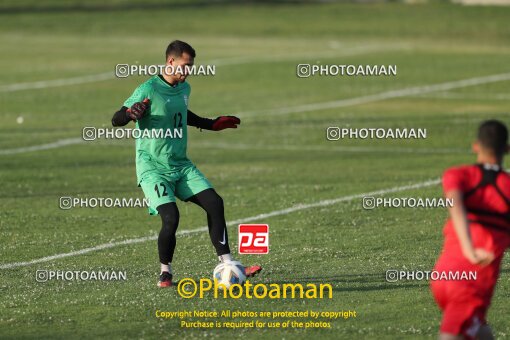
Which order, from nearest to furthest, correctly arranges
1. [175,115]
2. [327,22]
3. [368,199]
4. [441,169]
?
[175,115], [368,199], [441,169], [327,22]

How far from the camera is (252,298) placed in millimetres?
11617

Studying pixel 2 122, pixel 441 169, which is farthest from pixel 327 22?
pixel 441 169

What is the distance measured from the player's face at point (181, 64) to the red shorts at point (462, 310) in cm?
451

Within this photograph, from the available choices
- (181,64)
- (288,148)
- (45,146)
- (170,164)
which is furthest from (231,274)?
(45,146)

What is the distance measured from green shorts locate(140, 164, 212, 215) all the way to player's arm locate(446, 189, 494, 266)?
4398 mm

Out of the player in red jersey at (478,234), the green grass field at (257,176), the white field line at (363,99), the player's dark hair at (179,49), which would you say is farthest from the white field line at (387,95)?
the player in red jersey at (478,234)

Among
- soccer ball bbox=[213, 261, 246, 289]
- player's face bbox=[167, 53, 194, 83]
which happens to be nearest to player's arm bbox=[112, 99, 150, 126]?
player's face bbox=[167, 53, 194, 83]

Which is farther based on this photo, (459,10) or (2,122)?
(459,10)

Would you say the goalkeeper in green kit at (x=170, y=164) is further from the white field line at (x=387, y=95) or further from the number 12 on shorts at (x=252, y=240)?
the white field line at (x=387, y=95)

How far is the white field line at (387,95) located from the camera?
29.7 metres

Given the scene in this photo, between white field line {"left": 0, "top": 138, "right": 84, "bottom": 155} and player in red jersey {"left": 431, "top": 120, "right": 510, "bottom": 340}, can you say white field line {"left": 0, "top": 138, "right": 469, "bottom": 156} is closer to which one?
white field line {"left": 0, "top": 138, "right": 84, "bottom": 155}

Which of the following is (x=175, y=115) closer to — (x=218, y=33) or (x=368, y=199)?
(x=368, y=199)

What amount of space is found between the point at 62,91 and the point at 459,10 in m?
33.4

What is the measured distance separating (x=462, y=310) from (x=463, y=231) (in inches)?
24.0
